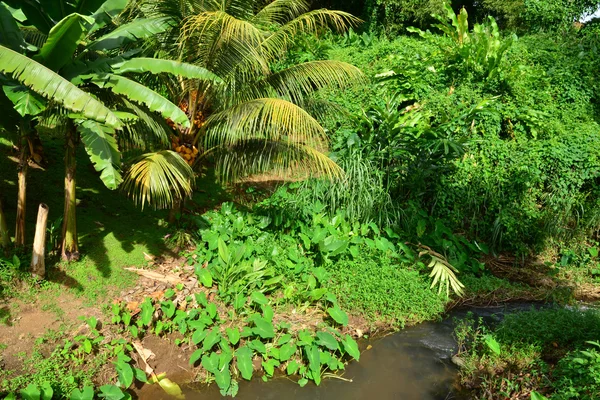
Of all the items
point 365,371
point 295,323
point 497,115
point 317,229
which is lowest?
point 365,371

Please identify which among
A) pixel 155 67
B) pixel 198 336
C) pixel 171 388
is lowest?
pixel 171 388

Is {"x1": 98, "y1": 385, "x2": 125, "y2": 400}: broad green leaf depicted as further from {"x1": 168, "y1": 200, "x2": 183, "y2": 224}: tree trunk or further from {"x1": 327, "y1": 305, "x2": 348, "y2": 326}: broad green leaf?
{"x1": 168, "y1": 200, "x2": 183, "y2": 224}: tree trunk

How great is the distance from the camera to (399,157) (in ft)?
27.9

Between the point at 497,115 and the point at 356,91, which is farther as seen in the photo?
the point at 356,91

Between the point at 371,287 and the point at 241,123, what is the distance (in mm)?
2698

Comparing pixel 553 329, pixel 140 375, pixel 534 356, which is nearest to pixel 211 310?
pixel 140 375

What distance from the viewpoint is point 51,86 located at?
171 inches

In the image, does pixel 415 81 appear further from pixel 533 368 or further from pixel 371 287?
pixel 533 368

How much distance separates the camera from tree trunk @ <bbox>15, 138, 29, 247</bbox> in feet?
17.9

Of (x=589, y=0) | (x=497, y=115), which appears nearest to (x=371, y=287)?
(x=497, y=115)

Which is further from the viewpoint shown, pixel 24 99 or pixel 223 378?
pixel 223 378

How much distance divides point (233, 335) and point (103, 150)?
230 centimetres

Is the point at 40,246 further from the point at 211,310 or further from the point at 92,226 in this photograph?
the point at 211,310

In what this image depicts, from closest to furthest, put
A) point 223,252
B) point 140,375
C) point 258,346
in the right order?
point 140,375 → point 258,346 → point 223,252
